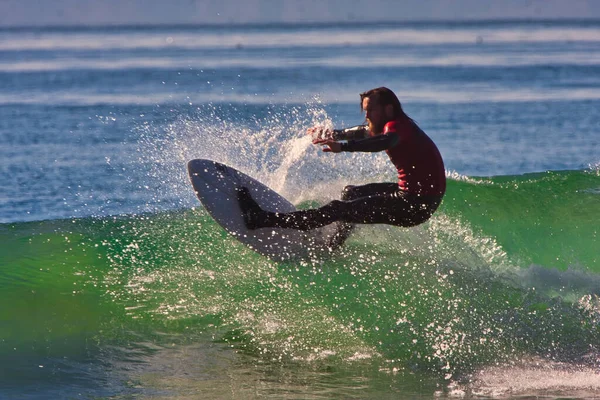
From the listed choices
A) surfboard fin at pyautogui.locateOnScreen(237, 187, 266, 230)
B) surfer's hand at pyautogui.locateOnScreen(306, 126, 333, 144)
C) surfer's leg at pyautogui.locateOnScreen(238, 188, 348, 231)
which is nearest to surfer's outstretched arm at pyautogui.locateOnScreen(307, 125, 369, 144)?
surfer's hand at pyautogui.locateOnScreen(306, 126, 333, 144)

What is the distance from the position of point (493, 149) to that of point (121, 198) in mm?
7452

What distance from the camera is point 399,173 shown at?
7.27m

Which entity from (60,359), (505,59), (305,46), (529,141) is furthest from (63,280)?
(305,46)

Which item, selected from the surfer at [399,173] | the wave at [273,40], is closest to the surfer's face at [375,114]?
the surfer at [399,173]

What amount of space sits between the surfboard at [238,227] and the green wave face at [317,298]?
0.45ft

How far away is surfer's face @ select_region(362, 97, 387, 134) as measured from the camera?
Result: 709 cm

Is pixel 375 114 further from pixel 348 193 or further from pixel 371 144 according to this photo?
pixel 348 193

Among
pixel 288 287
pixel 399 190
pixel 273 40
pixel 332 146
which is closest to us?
pixel 332 146

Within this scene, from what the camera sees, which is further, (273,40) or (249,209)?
(273,40)

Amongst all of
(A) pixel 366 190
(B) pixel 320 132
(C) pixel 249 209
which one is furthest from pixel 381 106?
(C) pixel 249 209

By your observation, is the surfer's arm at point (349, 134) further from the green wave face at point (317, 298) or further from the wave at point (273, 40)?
the wave at point (273, 40)

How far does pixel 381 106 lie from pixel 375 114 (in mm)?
82

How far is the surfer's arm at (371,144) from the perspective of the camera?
6840 millimetres

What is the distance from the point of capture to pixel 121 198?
12844 mm
